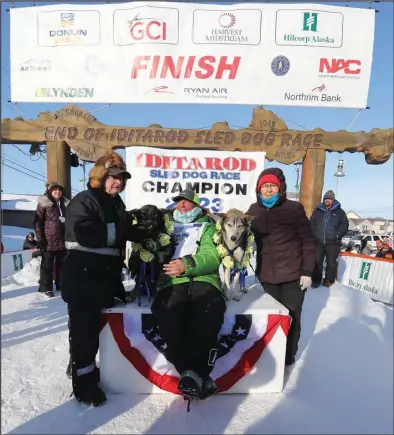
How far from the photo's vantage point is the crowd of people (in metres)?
1.97

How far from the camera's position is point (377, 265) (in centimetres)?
724

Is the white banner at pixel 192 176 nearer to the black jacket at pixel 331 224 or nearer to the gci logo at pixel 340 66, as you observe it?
the black jacket at pixel 331 224

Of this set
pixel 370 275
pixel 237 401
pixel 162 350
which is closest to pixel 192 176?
pixel 162 350

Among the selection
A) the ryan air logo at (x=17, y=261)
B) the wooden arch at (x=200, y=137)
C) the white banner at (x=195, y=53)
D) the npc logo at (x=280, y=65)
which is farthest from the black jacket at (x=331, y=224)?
the ryan air logo at (x=17, y=261)

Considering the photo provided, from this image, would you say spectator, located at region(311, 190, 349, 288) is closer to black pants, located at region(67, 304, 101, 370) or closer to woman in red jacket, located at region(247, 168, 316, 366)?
woman in red jacket, located at region(247, 168, 316, 366)

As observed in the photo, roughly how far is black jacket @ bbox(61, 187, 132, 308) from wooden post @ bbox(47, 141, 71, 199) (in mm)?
4489

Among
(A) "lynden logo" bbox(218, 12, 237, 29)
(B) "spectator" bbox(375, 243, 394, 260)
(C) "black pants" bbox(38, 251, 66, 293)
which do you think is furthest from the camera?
(B) "spectator" bbox(375, 243, 394, 260)

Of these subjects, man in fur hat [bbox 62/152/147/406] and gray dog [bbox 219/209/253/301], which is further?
gray dog [bbox 219/209/253/301]

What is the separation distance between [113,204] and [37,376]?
162cm

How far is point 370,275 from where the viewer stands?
746 centimetres

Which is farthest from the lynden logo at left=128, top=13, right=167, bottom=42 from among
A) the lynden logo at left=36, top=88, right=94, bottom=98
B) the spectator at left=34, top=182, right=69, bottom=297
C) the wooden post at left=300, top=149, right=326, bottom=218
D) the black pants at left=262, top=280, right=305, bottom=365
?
the black pants at left=262, top=280, right=305, bottom=365

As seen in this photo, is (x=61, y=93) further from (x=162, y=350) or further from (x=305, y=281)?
Answer: (x=305, y=281)

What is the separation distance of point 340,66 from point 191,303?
229 inches

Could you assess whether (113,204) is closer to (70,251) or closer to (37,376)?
(70,251)
